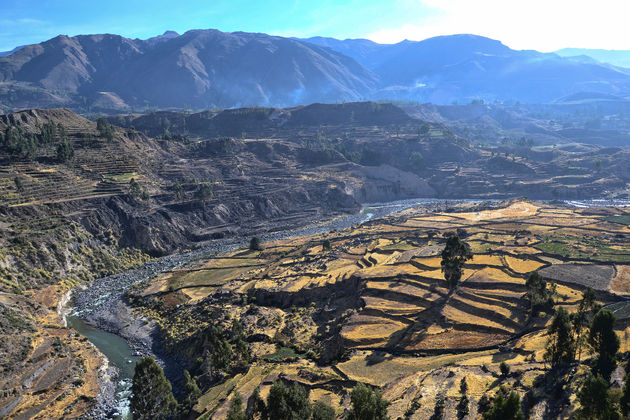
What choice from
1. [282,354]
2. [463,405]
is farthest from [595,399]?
[282,354]

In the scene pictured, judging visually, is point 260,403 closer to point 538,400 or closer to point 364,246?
point 538,400

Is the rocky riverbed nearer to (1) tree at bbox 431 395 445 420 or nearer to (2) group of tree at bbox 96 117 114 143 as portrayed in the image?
(1) tree at bbox 431 395 445 420

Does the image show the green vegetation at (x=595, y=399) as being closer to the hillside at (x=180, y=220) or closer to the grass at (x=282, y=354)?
the hillside at (x=180, y=220)

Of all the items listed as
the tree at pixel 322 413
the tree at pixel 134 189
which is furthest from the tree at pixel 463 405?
the tree at pixel 134 189

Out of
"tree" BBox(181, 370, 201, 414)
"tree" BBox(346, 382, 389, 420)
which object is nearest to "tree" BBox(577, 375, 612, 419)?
"tree" BBox(346, 382, 389, 420)

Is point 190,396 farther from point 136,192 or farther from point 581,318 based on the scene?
point 136,192

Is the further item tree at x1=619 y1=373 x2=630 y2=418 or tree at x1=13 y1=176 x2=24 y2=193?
tree at x1=13 y1=176 x2=24 y2=193
